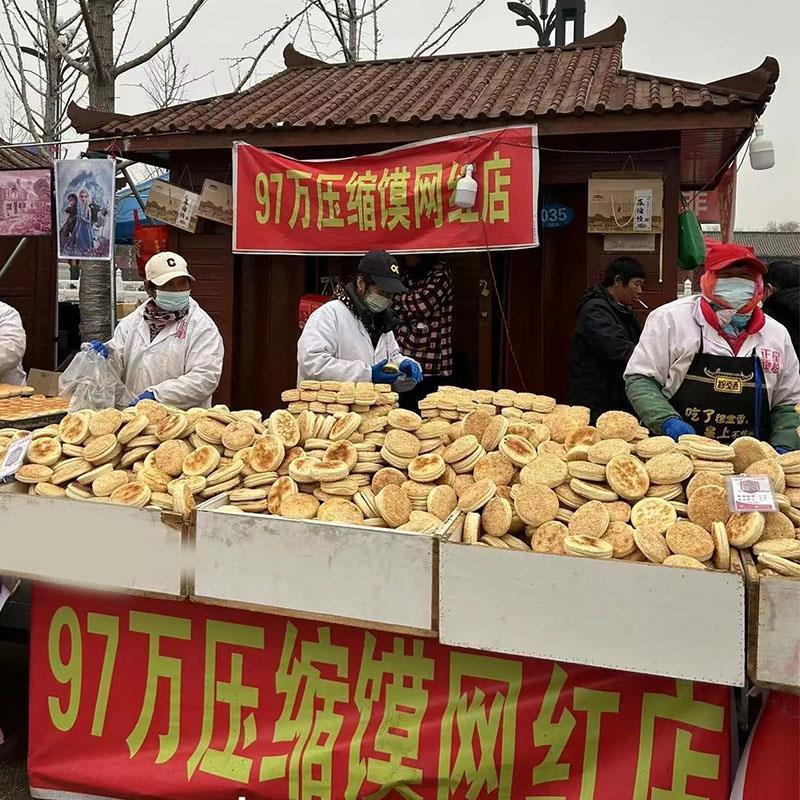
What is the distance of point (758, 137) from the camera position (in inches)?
215

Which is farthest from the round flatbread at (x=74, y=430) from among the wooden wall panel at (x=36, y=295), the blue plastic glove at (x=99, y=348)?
the wooden wall panel at (x=36, y=295)

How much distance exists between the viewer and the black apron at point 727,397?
10.4ft

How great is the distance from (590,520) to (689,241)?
4.73m

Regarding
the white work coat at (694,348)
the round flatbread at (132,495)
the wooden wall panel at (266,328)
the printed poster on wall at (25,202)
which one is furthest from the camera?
the printed poster on wall at (25,202)

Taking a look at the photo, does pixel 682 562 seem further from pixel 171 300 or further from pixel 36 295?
pixel 36 295

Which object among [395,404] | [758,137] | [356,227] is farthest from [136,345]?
[758,137]

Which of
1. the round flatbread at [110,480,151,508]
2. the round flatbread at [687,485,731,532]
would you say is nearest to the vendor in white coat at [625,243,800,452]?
the round flatbread at [687,485,731,532]

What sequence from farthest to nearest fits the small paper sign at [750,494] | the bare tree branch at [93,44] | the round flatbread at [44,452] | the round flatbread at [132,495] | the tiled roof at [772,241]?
the tiled roof at [772,241] < the bare tree branch at [93,44] < the round flatbread at [44,452] < the round flatbread at [132,495] < the small paper sign at [750,494]

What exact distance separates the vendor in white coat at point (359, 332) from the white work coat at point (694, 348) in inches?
51.4

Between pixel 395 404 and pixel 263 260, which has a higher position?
pixel 263 260

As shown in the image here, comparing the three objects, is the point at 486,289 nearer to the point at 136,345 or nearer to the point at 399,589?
the point at 136,345

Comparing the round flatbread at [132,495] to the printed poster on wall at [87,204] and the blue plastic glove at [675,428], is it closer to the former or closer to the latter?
the blue plastic glove at [675,428]

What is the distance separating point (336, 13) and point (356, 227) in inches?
340

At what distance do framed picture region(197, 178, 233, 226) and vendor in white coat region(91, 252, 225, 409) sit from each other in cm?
235
